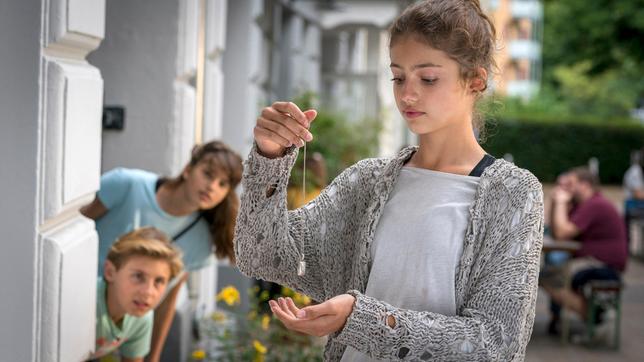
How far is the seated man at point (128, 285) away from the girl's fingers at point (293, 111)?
5.48 ft

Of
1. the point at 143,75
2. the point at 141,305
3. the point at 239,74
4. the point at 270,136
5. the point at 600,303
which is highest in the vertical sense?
the point at 239,74

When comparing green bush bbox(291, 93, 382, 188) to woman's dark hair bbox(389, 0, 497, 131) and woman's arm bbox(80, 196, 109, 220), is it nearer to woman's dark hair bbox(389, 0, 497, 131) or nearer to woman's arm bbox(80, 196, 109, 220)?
woman's arm bbox(80, 196, 109, 220)

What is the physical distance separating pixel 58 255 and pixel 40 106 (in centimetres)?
42

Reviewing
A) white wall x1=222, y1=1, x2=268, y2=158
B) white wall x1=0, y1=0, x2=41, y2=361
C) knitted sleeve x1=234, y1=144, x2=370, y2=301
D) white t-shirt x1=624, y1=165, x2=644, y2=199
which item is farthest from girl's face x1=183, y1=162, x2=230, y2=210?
white t-shirt x1=624, y1=165, x2=644, y2=199

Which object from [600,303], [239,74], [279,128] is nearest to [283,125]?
[279,128]

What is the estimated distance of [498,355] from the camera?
2109mm

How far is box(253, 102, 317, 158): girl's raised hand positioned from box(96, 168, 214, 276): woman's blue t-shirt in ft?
6.90

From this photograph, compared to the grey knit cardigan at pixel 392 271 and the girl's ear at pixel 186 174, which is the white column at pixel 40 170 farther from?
the girl's ear at pixel 186 174

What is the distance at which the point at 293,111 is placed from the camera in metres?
2.18

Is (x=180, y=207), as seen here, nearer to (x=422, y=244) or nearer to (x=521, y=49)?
(x=422, y=244)

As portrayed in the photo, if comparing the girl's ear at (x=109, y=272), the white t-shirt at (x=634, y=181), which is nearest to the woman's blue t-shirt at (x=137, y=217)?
the girl's ear at (x=109, y=272)

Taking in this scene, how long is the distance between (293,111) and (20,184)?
94 cm

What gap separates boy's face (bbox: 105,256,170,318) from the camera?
12.2ft

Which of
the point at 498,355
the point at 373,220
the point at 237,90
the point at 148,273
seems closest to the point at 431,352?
the point at 498,355
